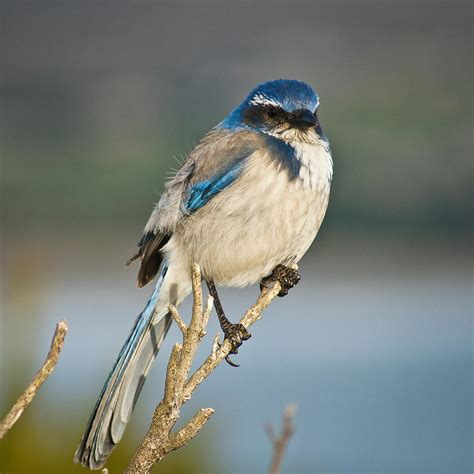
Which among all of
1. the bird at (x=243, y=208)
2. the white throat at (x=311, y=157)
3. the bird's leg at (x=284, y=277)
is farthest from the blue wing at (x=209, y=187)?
the bird's leg at (x=284, y=277)

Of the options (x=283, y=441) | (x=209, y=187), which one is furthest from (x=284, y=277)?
(x=283, y=441)

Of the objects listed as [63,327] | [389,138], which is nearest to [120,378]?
[63,327]

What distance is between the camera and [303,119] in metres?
3.87

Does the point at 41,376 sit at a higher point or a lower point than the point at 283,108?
lower

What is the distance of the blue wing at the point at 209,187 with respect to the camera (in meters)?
3.86

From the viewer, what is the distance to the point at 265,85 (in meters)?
4.02

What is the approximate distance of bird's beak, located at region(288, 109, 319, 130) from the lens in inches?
152

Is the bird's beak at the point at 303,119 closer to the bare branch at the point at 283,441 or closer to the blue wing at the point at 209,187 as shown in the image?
the blue wing at the point at 209,187

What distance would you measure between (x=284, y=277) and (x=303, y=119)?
653mm

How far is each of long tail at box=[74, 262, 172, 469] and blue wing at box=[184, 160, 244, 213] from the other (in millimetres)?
294

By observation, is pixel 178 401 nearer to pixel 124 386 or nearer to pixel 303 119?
pixel 124 386

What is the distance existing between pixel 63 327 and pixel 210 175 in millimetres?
2093

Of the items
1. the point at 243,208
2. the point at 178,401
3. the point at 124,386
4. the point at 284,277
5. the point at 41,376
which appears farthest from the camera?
the point at 284,277

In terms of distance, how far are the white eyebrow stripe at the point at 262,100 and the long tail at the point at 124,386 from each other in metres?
0.79
